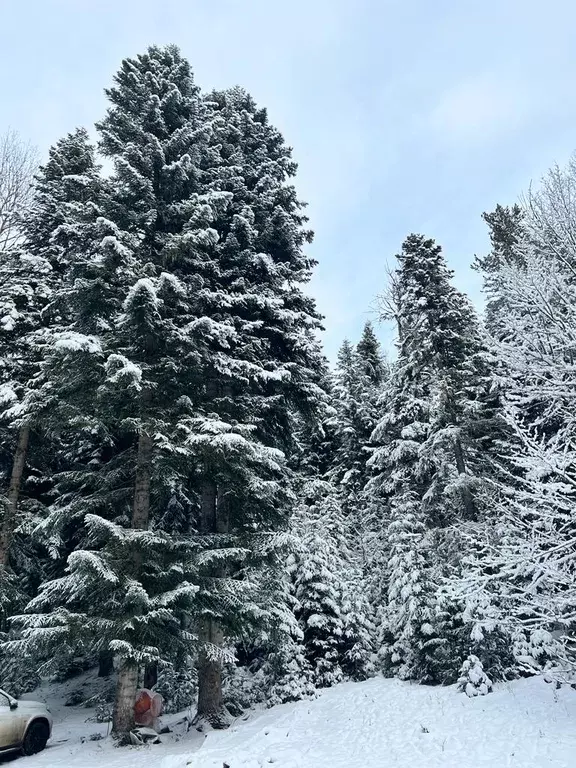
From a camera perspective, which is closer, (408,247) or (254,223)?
(254,223)

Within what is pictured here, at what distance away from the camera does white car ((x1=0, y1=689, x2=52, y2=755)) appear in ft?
32.4

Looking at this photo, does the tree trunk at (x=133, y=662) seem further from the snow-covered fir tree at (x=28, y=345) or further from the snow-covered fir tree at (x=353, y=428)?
the snow-covered fir tree at (x=353, y=428)

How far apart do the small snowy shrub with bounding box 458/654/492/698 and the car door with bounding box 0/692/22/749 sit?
34.7ft

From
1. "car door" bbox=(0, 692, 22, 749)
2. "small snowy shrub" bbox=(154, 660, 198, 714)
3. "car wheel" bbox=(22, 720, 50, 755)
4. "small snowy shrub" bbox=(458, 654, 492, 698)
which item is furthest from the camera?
"small snowy shrub" bbox=(154, 660, 198, 714)

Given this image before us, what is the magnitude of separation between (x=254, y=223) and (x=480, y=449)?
11782 mm

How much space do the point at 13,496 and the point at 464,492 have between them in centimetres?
1459

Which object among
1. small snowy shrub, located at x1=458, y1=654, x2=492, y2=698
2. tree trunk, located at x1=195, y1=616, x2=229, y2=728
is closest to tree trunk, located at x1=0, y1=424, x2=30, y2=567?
tree trunk, located at x1=195, y1=616, x2=229, y2=728

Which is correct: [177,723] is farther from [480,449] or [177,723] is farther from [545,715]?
[480,449]

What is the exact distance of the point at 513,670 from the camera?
13.1 meters

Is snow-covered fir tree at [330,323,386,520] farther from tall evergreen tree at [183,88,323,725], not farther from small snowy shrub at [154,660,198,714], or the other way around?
small snowy shrub at [154,660,198,714]

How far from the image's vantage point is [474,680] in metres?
12.7

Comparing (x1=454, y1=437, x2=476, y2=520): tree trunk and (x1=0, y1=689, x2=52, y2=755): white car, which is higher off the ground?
(x1=454, y1=437, x2=476, y2=520): tree trunk

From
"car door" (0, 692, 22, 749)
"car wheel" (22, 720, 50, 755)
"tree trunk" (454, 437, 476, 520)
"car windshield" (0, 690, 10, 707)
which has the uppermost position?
"tree trunk" (454, 437, 476, 520)

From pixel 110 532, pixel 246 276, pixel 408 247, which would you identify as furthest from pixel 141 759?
pixel 408 247
